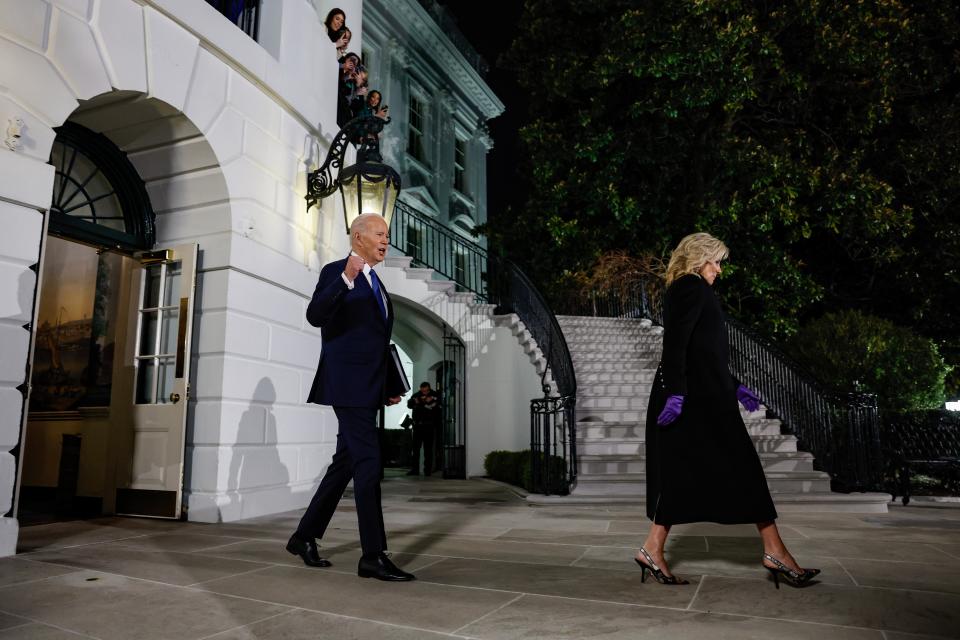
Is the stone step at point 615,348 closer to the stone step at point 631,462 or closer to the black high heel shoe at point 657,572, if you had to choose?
the stone step at point 631,462

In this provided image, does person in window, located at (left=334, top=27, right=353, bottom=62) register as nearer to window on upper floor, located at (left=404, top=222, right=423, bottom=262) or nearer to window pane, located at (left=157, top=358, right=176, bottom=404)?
window on upper floor, located at (left=404, top=222, right=423, bottom=262)

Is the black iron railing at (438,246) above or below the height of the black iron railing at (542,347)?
above

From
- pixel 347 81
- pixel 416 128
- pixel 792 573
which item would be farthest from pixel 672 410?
pixel 416 128

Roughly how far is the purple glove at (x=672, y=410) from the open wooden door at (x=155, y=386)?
4.31 meters

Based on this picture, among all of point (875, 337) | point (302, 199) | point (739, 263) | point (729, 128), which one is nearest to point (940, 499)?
point (875, 337)

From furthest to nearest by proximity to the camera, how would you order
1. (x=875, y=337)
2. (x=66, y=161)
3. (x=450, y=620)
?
(x=875, y=337), (x=66, y=161), (x=450, y=620)

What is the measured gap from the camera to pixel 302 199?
7.20 metres

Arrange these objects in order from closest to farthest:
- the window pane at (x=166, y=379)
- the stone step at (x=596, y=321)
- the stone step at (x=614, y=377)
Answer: the window pane at (x=166, y=379), the stone step at (x=614, y=377), the stone step at (x=596, y=321)

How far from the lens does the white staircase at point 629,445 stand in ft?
24.0

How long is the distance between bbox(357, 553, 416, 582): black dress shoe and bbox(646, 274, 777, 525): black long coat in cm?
133

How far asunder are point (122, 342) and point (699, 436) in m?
5.39

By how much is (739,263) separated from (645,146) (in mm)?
3542

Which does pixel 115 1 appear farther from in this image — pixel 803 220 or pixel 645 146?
pixel 803 220

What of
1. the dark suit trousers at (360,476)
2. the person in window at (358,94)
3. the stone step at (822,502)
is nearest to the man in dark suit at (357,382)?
the dark suit trousers at (360,476)
